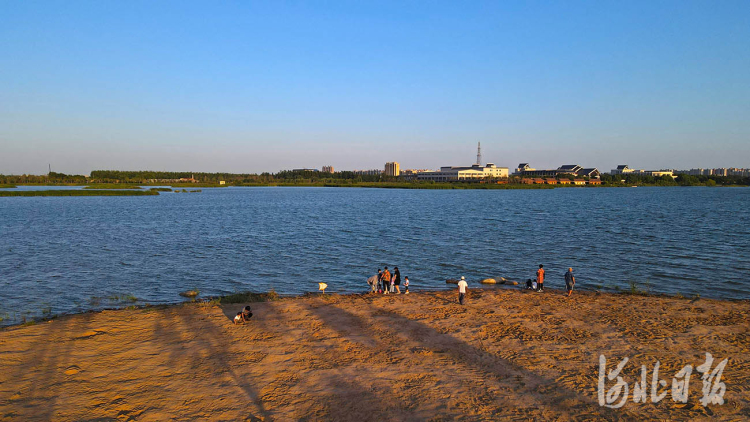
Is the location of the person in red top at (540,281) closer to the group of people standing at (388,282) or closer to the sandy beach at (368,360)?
the sandy beach at (368,360)

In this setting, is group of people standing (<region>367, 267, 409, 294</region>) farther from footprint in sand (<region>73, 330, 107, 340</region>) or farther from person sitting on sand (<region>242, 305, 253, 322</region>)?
footprint in sand (<region>73, 330, 107, 340</region>)

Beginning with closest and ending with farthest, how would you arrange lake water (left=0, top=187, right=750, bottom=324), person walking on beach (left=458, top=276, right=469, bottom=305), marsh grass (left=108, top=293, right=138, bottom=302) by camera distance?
person walking on beach (left=458, top=276, right=469, bottom=305), marsh grass (left=108, top=293, right=138, bottom=302), lake water (left=0, top=187, right=750, bottom=324)

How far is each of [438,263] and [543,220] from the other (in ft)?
139

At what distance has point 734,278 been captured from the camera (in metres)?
28.9

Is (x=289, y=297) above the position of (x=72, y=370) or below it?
below

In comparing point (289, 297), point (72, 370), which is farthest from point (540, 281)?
point (72, 370)

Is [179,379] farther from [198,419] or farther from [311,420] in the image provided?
[311,420]

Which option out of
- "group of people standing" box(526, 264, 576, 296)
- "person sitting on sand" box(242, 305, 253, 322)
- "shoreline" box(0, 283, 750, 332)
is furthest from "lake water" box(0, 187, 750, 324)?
"person sitting on sand" box(242, 305, 253, 322)

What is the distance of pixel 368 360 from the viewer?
14406mm

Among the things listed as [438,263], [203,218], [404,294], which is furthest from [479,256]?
[203,218]

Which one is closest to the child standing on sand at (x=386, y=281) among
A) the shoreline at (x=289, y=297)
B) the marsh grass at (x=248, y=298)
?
the shoreline at (x=289, y=297)

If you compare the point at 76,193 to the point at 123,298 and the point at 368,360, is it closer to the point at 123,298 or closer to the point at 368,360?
the point at 123,298

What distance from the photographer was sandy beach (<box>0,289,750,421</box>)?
11297mm

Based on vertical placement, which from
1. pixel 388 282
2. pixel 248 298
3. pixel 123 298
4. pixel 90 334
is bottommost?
pixel 123 298
